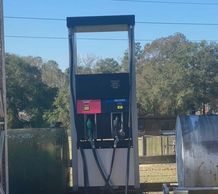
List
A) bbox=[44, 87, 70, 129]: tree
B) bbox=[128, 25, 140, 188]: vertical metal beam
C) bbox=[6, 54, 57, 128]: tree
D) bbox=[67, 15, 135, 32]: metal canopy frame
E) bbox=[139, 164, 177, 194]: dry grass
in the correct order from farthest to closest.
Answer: bbox=[6, 54, 57, 128]: tree
bbox=[44, 87, 70, 129]: tree
bbox=[139, 164, 177, 194]: dry grass
bbox=[67, 15, 135, 32]: metal canopy frame
bbox=[128, 25, 140, 188]: vertical metal beam

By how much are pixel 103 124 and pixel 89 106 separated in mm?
382

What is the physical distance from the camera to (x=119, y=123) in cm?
820

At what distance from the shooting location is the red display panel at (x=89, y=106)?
8.16 m

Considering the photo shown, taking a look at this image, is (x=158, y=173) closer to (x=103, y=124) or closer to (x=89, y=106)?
(x=103, y=124)

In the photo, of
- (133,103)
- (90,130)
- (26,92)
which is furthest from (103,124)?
(26,92)

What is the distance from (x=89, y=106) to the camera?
321 inches

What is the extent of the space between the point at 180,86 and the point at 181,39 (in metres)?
21.0

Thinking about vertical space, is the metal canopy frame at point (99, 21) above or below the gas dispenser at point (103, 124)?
above

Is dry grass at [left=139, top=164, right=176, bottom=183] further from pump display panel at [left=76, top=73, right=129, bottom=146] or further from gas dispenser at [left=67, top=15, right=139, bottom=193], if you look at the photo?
pump display panel at [left=76, top=73, right=129, bottom=146]

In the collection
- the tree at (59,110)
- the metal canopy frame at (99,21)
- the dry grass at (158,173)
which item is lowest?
the dry grass at (158,173)

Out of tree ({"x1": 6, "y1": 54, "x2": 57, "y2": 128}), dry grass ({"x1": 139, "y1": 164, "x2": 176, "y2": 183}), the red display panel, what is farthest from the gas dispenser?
tree ({"x1": 6, "y1": 54, "x2": 57, "y2": 128})

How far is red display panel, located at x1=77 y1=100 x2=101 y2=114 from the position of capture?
26.8 ft

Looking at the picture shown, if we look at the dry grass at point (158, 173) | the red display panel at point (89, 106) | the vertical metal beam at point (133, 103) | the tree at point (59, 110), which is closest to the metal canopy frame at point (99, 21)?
the vertical metal beam at point (133, 103)

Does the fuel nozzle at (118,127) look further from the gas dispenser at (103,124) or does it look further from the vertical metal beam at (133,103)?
the vertical metal beam at (133,103)
